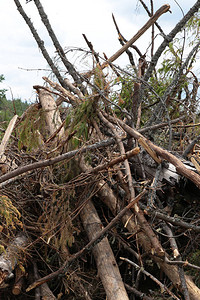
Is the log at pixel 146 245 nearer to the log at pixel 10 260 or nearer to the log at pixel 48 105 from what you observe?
the log at pixel 10 260

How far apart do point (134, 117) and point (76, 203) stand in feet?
3.02

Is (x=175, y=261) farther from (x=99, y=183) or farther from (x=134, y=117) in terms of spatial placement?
(x=134, y=117)

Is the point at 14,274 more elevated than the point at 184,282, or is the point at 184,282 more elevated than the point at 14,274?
the point at 14,274

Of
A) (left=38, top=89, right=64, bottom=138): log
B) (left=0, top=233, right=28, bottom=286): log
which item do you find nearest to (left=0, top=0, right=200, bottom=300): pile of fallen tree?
(left=0, top=233, right=28, bottom=286): log

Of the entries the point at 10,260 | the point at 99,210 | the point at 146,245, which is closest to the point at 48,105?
the point at 99,210

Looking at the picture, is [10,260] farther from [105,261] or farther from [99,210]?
[99,210]

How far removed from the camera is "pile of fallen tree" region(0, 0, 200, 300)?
265 centimetres

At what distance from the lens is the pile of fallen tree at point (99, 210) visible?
104 inches

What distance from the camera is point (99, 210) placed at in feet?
11.0

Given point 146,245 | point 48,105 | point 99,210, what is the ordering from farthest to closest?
point 48,105 < point 99,210 < point 146,245

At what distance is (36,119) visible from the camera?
3.73m

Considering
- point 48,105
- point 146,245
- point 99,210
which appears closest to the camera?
point 146,245

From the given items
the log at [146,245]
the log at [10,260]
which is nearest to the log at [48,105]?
the log at [146,245]

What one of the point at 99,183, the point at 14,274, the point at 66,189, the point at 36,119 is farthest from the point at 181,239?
the point at 36,119
